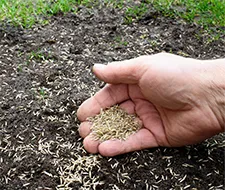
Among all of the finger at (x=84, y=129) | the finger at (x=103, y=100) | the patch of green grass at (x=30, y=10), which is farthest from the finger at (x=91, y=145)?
the patch of green grass at (x=30, y=10)

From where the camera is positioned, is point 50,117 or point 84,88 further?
point 84,88

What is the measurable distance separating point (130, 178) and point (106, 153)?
254 millimetres

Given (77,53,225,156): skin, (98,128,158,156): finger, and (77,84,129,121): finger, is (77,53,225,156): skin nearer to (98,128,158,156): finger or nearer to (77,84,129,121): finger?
(98,128,158,156): finger

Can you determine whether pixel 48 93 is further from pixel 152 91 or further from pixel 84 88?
pixel 152 91

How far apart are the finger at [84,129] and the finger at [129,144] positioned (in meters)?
0.20

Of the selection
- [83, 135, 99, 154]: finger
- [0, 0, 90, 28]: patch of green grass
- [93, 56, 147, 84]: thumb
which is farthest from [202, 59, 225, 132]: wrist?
[0, 0, 90, 28]: patch of green grass

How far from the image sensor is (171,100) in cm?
286

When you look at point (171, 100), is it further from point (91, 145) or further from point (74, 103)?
point (74, 103)

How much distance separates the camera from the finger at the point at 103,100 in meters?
3.13

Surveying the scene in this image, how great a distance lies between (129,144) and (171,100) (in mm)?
434

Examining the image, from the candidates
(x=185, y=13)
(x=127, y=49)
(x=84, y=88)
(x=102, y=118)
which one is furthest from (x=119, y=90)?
(x=185, y=13)

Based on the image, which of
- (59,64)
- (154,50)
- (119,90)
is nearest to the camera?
(119,90)

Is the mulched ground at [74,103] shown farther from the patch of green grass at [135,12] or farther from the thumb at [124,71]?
the thumb at [124,71]

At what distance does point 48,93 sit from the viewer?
3492 millimetres
